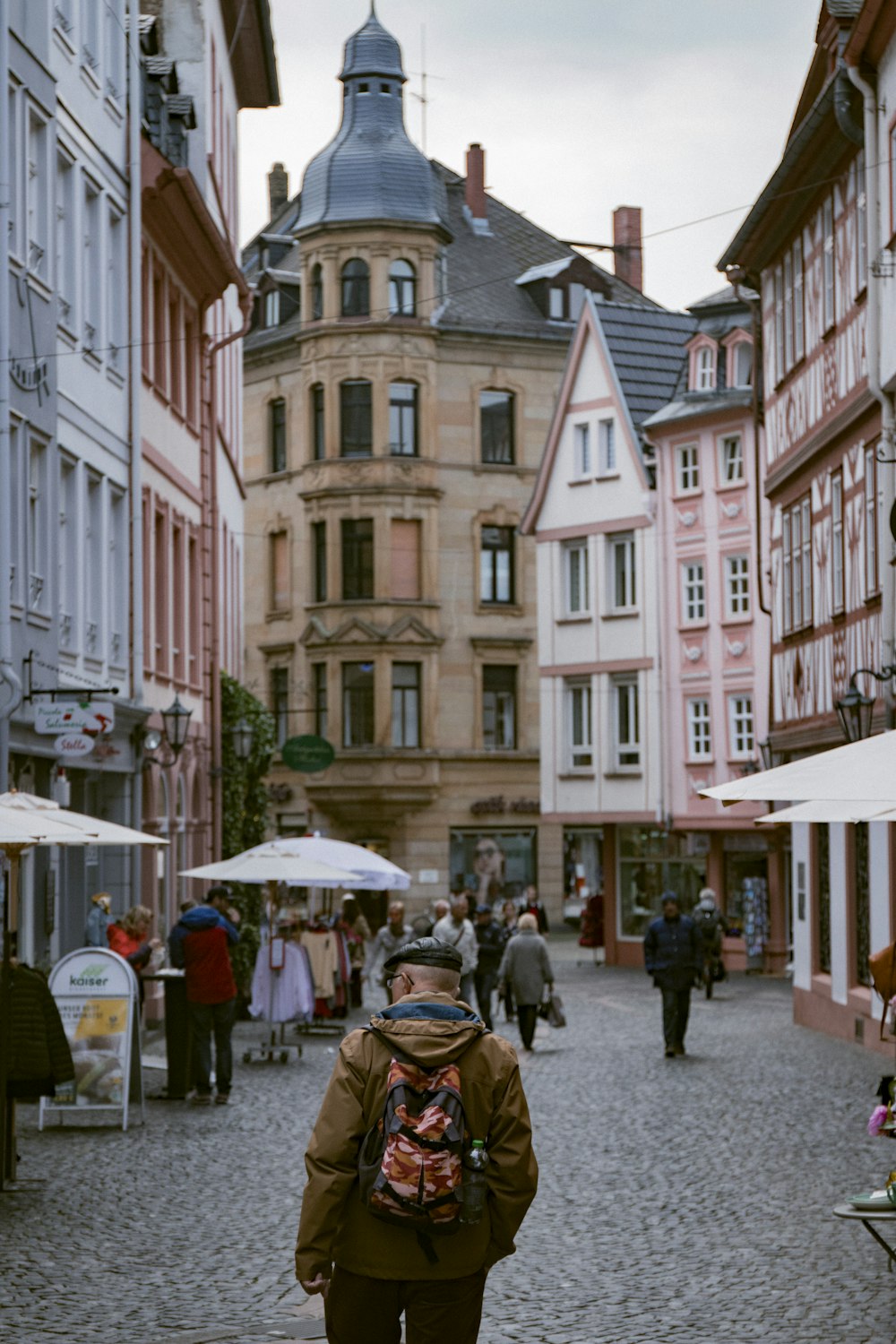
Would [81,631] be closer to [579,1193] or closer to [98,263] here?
[98,263]

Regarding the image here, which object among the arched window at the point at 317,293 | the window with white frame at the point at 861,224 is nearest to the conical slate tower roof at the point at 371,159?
the arched window at the point at 317,293

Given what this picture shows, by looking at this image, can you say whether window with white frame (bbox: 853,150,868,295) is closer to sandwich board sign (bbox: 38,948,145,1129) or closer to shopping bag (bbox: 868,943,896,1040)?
sandwich board sign (bbox: 38,948,145,1129)

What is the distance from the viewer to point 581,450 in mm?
51062

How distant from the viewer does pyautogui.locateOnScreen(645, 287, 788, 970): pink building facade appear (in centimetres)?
4578

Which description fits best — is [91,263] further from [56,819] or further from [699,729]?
[699,729]

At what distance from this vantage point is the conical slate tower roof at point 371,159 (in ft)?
193

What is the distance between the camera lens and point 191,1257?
1119cm

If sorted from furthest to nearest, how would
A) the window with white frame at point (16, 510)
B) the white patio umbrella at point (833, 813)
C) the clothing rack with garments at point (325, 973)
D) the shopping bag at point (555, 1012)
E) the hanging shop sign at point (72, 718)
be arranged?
the clothing rack with garments at point (325, 973) → the shopping bag at point (555, 1012) → the window with white frame at point (16, 510) → the hanging shop sign at point (72, 718) → the white patio umbrella at point (833, 813)

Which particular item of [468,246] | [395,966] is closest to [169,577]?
[395,966]

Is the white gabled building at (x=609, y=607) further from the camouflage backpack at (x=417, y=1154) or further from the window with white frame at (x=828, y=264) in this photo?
the camouflage backpack at (x=417, y=1154)

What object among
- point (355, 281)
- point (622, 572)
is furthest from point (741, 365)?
point (355, 281)

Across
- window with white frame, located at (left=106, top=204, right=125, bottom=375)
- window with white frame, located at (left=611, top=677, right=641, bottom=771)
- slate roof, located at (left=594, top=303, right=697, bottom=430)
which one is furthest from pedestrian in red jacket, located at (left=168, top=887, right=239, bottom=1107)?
slate roof, located at (left=594, top=303, right=697, bottom=430)

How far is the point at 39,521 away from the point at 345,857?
231 inches

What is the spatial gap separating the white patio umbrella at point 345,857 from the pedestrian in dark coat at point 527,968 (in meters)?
1.89
